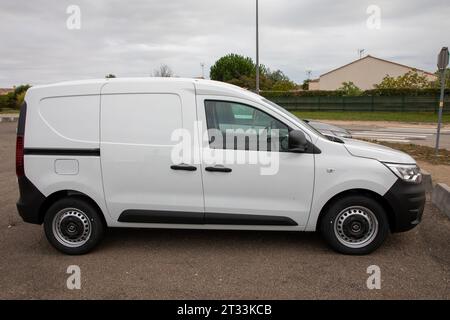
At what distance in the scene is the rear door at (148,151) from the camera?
4.20 meters

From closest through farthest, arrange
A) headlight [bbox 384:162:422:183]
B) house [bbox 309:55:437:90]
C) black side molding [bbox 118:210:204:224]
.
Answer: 1. headlight [bbox 384:162:422:183]
2. black side molding [bbox 118:210:204:224]
3. house [bbox 309:55:437:90]

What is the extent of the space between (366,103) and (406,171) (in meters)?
29.8

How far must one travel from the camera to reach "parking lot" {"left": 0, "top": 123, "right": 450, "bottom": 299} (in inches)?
140

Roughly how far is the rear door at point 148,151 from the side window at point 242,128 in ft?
0.84

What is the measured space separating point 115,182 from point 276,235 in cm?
207

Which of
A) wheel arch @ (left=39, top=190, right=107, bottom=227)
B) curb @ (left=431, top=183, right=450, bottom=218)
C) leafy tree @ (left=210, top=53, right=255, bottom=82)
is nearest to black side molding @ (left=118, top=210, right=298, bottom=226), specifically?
wheel arch @ (left=39, top=190, right=107, bottom=227)

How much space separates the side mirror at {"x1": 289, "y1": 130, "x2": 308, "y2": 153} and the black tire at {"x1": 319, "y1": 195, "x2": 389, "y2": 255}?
71 centimetres

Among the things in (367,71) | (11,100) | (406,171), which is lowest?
(406,171)

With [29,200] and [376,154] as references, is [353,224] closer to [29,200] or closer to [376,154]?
[376,154]

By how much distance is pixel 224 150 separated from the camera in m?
4.19

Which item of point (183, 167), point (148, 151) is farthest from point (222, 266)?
point (148, 151)

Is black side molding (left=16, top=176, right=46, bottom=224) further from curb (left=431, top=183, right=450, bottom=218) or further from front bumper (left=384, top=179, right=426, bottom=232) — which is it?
curb (left=431, top=183, right=450, bottom=218)

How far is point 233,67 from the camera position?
2360 inches
